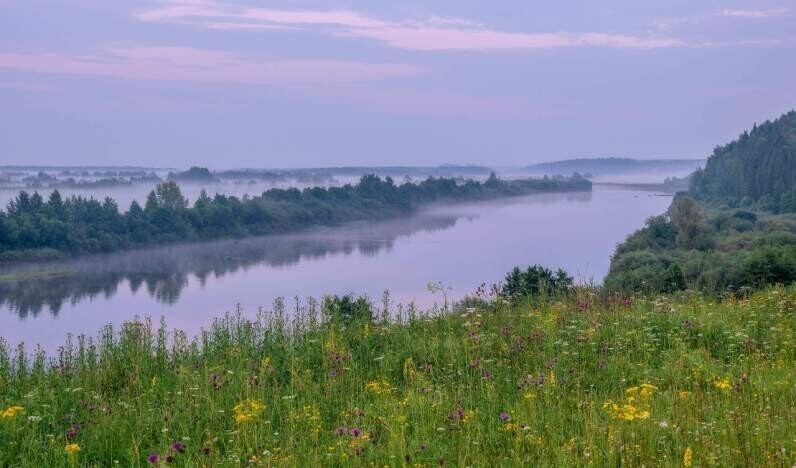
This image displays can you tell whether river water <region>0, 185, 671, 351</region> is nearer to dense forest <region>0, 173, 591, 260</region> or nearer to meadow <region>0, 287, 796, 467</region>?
dense forest <region>0, 173, 591, 260</region>

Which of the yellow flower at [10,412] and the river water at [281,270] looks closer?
the yellow flower at [10,412]

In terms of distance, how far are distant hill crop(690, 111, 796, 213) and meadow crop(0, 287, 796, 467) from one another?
9595cm

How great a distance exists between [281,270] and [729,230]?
41.8 m

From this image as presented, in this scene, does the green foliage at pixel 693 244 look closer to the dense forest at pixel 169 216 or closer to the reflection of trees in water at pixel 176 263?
the reflection of trees in water at pixel 176 263

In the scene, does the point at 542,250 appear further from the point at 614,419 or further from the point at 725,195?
the point at 614,419

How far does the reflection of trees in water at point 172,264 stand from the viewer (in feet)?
192

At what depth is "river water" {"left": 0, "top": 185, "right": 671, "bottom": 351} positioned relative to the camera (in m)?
51.3

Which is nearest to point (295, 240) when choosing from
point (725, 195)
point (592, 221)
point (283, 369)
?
point (592, 221)

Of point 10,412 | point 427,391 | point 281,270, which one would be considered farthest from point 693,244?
point 10,412

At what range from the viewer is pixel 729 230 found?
68.1m

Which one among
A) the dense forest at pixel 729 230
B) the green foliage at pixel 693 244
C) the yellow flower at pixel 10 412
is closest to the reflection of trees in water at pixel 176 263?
the green foliage at pixel 693 244

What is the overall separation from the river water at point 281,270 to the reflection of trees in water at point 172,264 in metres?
0.13

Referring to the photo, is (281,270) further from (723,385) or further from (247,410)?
(723,385)

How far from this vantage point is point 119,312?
52.9 meters
